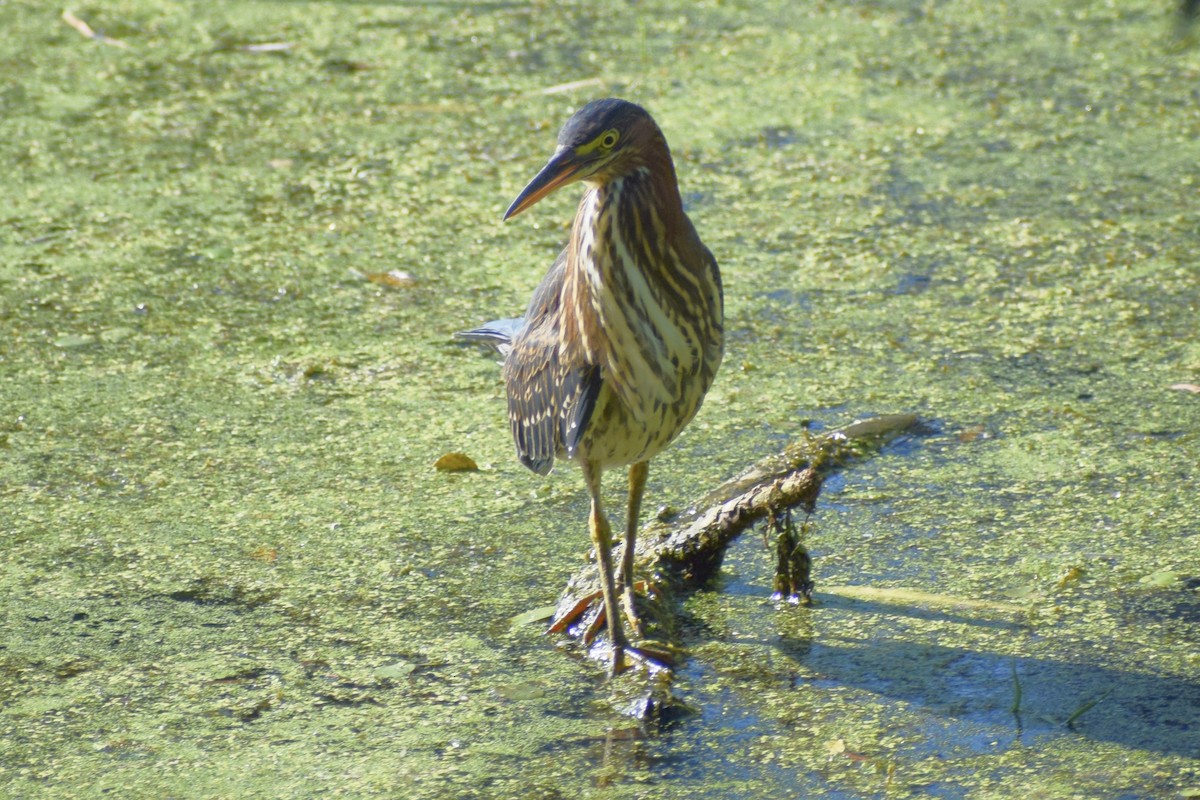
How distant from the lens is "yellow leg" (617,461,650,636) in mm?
3455

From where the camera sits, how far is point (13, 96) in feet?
20.8

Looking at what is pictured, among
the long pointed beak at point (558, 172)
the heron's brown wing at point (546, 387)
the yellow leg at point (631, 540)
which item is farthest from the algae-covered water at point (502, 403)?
the long pointed beak at point (558, 172)

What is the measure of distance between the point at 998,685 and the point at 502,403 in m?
1.77

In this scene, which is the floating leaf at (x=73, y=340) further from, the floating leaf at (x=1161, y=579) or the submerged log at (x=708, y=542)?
the floating leaf at (x=1161, y=579)

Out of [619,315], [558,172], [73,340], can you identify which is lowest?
[73,340]

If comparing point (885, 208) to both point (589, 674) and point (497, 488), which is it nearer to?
point (497, 488)

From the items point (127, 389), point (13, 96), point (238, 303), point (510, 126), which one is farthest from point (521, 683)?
point (13, 96)

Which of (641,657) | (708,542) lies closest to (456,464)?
(708,542)

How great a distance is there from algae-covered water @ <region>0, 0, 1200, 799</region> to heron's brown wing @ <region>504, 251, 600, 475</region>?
0.36 meters

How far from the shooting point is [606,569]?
3299 millimetres

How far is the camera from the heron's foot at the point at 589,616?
338 cm

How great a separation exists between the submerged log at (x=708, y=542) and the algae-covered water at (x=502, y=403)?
0.25 feet

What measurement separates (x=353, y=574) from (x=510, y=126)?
2943mm

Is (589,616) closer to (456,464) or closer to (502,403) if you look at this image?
(456,464)
